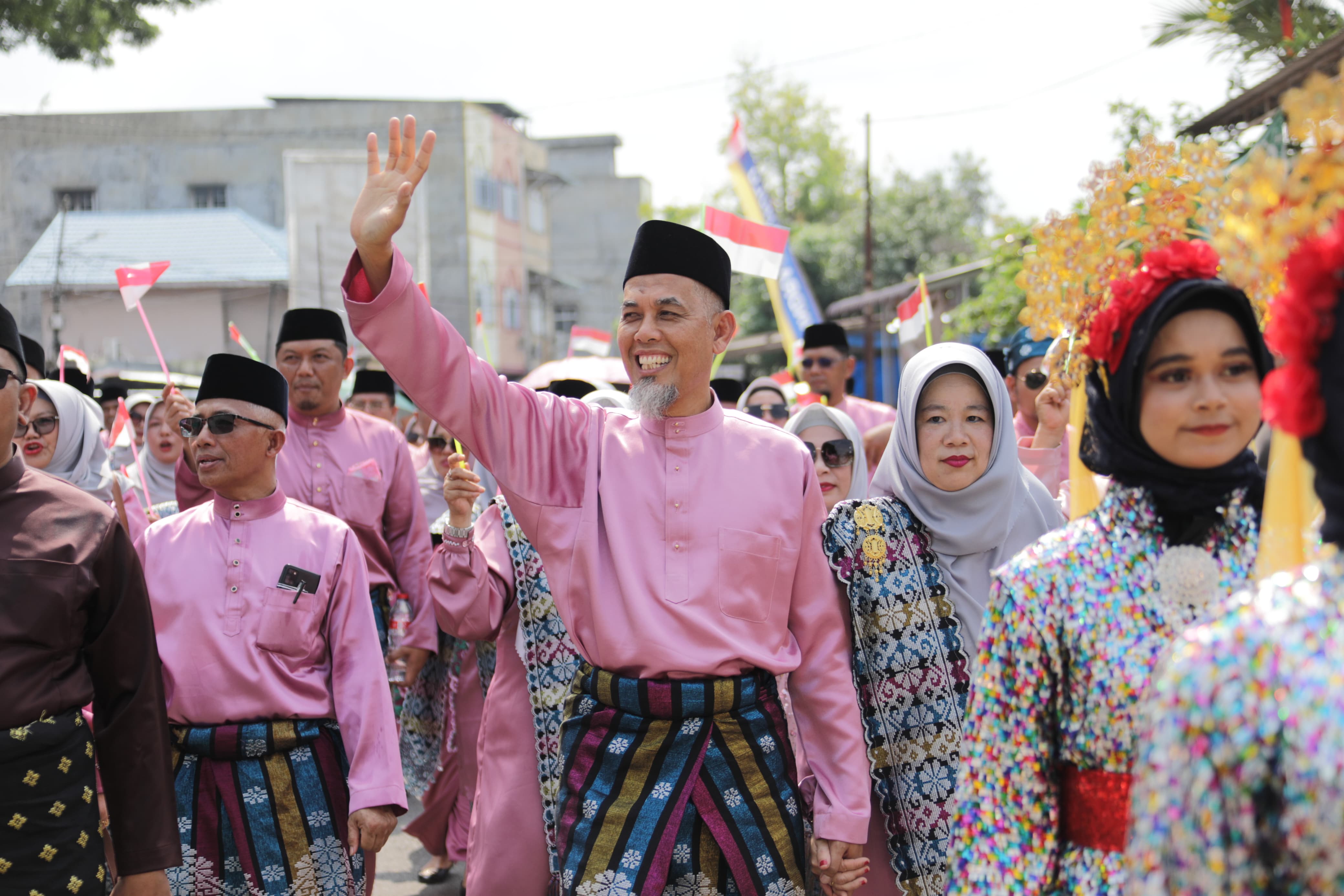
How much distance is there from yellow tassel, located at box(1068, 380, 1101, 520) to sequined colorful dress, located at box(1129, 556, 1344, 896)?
936mm

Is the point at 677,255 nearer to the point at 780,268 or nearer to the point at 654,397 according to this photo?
the point at 654,397

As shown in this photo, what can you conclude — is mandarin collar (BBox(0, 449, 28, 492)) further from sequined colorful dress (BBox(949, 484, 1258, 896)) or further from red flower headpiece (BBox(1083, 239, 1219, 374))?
red flower headpiece (BBox(1083, 239, 1219, 374))

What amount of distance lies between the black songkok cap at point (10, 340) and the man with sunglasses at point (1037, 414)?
261 centimetres

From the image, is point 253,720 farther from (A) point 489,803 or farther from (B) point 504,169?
(B) point 504,169

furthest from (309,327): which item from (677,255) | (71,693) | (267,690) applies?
(71,693)

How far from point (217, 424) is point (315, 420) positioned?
1772mm

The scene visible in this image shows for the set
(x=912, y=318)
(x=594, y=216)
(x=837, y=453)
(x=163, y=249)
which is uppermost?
(x=594, y=216)

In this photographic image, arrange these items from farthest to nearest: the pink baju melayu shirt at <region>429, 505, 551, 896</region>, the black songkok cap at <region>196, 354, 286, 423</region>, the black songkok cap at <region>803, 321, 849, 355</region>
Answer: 1. the black songkok cap at <region>803, 321, 849, 355</region>
2. the black songkok cap at <region>196, 354, 286, 423</region>
3. the pink baju melayu shirt at <region>429, 505, 551, 896</region>

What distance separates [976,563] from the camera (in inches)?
135

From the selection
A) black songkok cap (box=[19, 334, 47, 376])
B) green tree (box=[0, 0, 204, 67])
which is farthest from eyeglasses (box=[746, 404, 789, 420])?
green tree (box=[0, 0, 204, 67])

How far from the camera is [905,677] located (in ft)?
10.9

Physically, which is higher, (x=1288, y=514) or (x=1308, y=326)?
(x=1308, y=326)

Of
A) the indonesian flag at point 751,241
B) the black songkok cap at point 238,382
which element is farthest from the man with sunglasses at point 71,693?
the indonesian flag at point 751,241

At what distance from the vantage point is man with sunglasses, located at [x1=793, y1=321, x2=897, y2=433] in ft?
26.2
